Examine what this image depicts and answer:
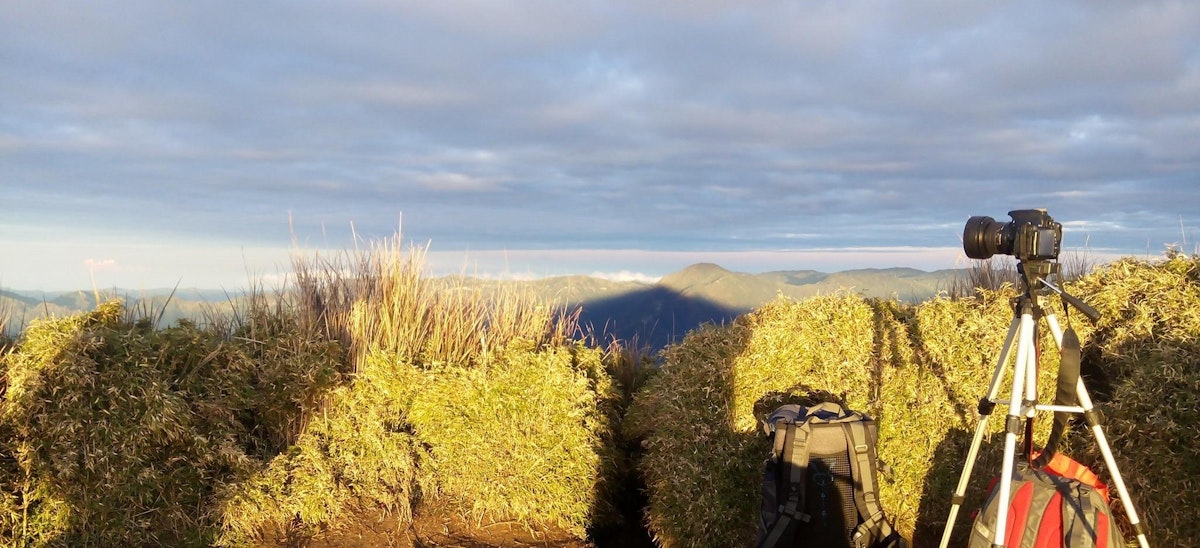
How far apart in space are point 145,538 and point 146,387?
836 millimetres

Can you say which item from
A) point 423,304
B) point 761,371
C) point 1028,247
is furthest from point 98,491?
point 1028,247

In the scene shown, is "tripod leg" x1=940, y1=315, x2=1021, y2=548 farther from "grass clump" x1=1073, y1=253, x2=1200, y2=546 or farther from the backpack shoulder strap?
"grass clump" x1=1073, y1=253, x2=1200, y2=546

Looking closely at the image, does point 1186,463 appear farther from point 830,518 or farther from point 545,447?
point 545,447

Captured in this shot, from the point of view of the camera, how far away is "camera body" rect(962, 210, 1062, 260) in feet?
9.71

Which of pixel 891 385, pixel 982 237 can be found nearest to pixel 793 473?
pixel 891 385

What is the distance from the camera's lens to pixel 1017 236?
2998 millimetres

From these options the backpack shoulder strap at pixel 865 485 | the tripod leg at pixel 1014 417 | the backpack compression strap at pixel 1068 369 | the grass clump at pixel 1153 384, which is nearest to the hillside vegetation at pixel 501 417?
the grass clump at pixel 1153 384

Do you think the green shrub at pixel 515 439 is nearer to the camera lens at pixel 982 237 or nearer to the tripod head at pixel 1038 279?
the camera lens at pixel 982 237

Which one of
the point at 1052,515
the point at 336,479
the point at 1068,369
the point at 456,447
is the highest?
the point at 1068,369

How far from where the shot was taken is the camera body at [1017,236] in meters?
2.96

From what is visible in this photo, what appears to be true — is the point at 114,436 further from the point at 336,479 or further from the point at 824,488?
the point at 824,488

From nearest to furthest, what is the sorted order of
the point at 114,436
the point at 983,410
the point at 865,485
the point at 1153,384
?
the point at 983,410 < the point at 1153,384 < the point at 865,485 < the point at 114,436

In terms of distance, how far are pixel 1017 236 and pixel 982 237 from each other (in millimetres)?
180

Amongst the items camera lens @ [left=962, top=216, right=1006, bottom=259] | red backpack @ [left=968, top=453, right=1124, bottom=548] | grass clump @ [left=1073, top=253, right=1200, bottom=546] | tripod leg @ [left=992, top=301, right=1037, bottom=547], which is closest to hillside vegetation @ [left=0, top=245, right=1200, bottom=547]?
grass clump @ [left=1073, top=253, right=1200, bottom=546]
